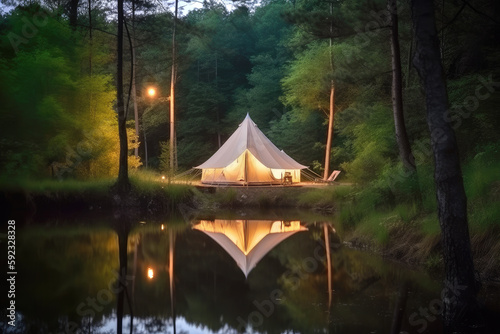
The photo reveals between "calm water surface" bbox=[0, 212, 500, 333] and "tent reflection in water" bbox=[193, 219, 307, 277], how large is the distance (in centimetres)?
4

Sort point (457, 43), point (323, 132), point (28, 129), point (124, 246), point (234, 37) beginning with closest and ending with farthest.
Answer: point (124, 246)
point (457, 43)
point (28, 129)
point (323, 132)
point (234, 37)

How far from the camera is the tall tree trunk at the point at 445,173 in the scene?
4715mm

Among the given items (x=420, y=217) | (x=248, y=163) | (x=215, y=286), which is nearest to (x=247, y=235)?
(x=420, y=217)

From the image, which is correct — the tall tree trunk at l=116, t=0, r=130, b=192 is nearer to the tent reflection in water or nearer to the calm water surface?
the tent reflection in water

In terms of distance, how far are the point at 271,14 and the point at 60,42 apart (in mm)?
22913

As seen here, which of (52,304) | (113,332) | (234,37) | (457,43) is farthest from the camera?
(234,37)

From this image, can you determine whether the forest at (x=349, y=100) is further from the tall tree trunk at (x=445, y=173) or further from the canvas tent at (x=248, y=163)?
the canvas tent at (x=248, y=163)

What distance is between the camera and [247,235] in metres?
11.1

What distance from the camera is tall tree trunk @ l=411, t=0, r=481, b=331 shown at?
4.71 m

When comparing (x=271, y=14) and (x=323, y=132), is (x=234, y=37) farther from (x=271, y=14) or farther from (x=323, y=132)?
(x=323, y=132)

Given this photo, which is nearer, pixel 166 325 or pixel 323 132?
pixel 166 325

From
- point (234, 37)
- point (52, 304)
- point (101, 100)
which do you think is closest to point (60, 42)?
point (101, 100)

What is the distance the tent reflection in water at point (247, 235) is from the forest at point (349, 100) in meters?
1.65

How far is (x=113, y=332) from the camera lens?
14.7 ft
